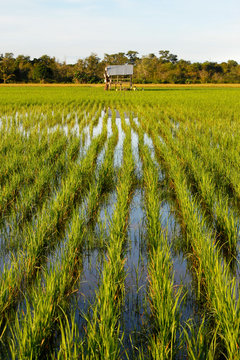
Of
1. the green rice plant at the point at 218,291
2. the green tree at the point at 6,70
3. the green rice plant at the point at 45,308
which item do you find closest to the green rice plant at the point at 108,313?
the green rice plant at the point at 45,308

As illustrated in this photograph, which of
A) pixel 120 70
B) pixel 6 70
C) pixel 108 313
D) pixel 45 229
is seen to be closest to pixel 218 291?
pixel 108 313

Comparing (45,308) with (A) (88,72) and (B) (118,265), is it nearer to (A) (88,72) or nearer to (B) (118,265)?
(B) (118,265)

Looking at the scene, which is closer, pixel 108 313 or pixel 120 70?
pixel 108 313

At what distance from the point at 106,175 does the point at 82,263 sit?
2.04m

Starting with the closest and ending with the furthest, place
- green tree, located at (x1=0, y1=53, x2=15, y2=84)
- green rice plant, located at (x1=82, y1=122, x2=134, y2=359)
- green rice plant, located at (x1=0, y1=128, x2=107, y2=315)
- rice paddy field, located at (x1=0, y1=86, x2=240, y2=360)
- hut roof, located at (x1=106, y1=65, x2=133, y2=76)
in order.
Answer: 1. green rice plant, located at (x1=82, y1=122, x2=134, y2=359)
2. rice paddy field, located at (x1=0, y1=86, x2=240, y2=360)
3. green rice plant, located at (x1=0, y1=128, x2=107, y2=315)
4. hut roof, located at (x1=106, y1=65, x2=133, y2=76)
5. green tree, located at (x1=0, y1=53, x2=15, y2=84)

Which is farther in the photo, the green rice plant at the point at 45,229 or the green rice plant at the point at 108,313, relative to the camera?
the green rice plant at the point at 45,229

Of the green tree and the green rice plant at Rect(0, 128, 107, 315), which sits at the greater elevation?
the green tree

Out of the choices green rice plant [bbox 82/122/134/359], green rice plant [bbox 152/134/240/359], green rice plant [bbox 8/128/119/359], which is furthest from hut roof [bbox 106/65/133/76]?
green rice plant [bbox 8/128/119/359]

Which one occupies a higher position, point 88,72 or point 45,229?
point 88,72

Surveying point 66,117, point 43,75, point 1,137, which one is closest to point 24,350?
point 1,137

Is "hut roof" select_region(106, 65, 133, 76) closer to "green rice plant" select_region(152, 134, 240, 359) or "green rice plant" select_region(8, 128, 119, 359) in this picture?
"green rice plant" select_region(152, 134, 240, 359)

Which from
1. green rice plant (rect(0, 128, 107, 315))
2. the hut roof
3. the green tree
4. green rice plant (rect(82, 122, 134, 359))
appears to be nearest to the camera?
green rice plant (rect(82, 122, 134, 359))

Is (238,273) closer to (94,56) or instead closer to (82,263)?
(82,263)

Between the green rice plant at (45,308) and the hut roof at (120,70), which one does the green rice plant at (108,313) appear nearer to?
the green rice plant at (45,308)
